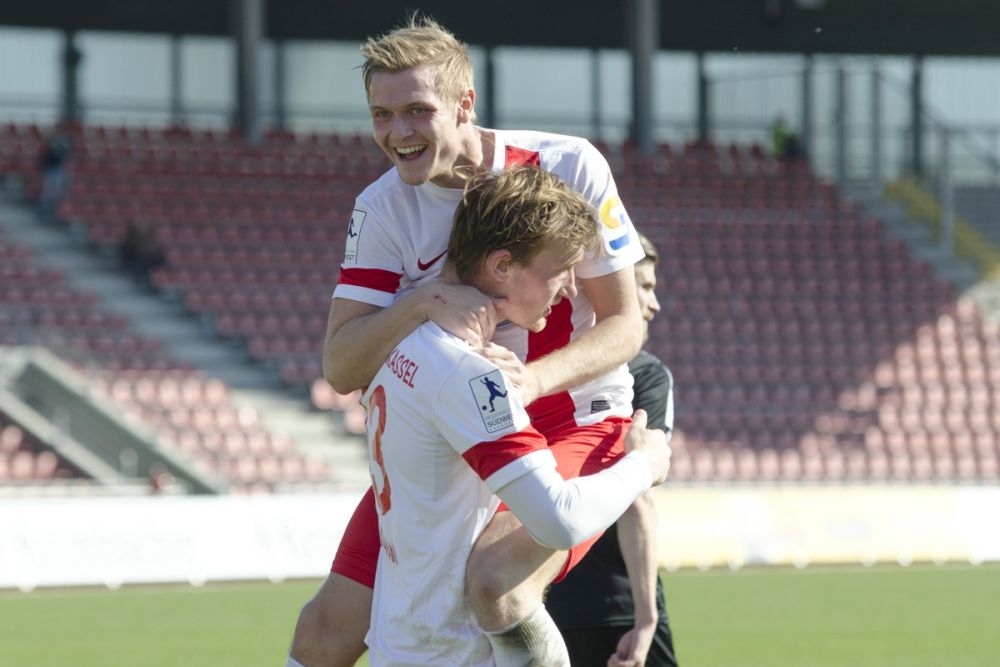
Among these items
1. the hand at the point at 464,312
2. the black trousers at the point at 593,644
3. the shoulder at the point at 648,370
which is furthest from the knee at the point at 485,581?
the shoulder at the point at 648,370

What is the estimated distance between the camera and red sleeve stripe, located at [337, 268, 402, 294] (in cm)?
453

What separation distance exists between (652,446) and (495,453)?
0.54 metres

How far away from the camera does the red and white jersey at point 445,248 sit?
4.52 metres

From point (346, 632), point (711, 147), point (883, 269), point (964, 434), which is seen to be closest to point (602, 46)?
point (711, 147)

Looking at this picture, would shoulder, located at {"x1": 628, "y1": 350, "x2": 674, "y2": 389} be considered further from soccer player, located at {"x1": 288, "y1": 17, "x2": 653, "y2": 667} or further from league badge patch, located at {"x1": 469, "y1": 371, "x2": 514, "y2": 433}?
league badge patch, located at {"x1": 469, "y1": 371, "x2": 514, "y2": 433}

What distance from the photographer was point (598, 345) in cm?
441

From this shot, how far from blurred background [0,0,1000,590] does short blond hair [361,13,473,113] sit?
37.9 feet

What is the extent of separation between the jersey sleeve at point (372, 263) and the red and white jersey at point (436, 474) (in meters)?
0.50

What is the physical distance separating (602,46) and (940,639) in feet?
72.4

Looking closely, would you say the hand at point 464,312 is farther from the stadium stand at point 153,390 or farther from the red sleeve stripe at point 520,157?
the stadium stand at point 153,390

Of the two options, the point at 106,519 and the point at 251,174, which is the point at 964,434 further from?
the point at 106,519

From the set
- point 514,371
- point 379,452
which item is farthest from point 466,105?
point 379,452

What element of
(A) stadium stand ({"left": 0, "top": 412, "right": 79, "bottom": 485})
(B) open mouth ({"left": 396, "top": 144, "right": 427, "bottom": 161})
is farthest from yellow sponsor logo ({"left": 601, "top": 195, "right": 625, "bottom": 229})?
(A) stadium stand ({"left": 0, "top": 412, "right": 79, "bottom": 485})

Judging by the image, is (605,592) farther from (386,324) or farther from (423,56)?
(423,56)
